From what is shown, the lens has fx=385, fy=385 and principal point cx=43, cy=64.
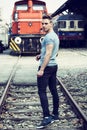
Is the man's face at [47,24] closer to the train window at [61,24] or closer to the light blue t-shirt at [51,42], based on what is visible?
the light blue t-shirt at [51,42]

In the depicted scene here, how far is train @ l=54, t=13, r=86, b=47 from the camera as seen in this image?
3900 cm

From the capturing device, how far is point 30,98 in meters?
9.17

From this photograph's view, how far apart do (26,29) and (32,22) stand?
0.62 m

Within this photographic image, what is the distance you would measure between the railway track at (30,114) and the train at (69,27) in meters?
29.6

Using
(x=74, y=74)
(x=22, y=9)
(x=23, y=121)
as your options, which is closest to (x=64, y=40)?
(x=22, y=9)

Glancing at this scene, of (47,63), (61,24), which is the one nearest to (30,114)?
(47,63)

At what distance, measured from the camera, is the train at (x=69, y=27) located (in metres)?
39.0

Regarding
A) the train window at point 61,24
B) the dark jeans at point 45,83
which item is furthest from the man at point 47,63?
the train window at point 61,24

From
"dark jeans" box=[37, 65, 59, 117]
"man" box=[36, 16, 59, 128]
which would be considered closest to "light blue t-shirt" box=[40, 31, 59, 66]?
"man" box=[36, 16, 59, 128]

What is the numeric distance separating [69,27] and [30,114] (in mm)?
32958

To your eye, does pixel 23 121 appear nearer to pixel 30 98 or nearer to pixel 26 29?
pixel 30 98

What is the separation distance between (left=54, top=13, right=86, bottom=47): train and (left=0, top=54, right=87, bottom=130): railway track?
29557 millimetres

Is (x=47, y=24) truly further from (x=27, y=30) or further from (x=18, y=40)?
(x=27, y=30)

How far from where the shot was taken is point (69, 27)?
1566 inches
